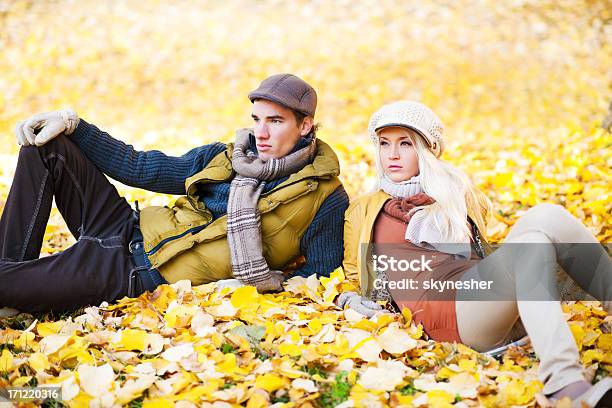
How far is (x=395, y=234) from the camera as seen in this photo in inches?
123

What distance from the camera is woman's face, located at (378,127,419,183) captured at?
3141mm

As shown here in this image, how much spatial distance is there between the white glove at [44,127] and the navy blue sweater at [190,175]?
9 centimetres

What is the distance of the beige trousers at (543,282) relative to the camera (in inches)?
90.3

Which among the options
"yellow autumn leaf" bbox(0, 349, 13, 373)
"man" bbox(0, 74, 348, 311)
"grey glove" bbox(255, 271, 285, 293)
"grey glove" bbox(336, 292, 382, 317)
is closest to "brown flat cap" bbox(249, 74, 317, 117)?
"man" bbox(0, 74, 348, 311)

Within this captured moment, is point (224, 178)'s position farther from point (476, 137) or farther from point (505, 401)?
point (476, 137)

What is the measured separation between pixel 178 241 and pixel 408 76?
22.2 feet

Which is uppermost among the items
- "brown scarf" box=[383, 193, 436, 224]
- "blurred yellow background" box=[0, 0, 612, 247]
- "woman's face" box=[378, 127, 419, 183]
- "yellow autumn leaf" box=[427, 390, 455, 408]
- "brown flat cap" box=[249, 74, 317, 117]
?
"blurred yellow background" box=[0, 0, 612, 247]

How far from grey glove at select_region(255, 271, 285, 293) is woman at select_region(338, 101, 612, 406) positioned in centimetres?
34

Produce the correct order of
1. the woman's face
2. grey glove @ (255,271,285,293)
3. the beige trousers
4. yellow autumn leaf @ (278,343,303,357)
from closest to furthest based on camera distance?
the beige trousers → yellow autumn leaf @ (278,343,303,357) → the woman's face → grey glove @ (255,271,285,293)

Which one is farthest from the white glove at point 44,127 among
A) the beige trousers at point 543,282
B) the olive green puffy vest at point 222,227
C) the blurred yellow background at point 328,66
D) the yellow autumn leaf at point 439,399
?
the blurred yellow background at point 328,66

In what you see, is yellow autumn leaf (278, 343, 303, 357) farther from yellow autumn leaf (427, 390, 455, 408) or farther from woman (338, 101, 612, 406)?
yellow autumn leaf (427, 390, 455, 408)

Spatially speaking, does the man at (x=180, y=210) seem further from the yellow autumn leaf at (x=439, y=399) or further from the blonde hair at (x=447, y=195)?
the yellow autumn leaf at (x=439, y=399)

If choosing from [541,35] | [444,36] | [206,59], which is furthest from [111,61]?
[541,35]

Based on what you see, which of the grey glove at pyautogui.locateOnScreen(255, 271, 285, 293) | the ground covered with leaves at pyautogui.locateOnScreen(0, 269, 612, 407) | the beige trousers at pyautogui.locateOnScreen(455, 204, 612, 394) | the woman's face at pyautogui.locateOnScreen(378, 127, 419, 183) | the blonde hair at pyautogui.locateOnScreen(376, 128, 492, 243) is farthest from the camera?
the grey glove at pyautogui.locateOnScreen(255, 271, 285, 293)
